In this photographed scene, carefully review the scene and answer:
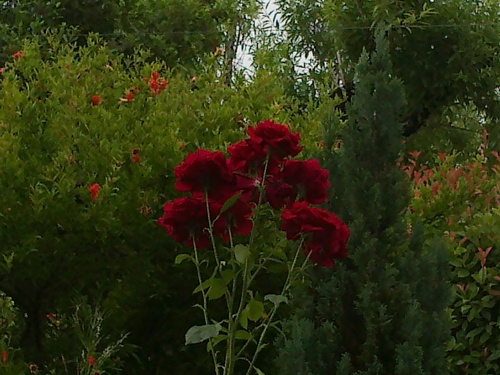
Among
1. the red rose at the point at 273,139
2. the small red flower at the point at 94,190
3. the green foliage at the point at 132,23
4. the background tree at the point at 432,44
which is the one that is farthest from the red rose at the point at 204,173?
the green foliage at the point at 132,23

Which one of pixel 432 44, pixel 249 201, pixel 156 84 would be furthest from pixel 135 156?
pixel 432 44

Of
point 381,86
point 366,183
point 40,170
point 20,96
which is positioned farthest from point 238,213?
point 20,96

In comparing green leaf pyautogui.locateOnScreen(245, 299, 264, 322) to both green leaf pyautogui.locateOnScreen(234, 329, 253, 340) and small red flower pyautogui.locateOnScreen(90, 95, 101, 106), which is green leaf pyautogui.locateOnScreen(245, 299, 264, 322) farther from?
small red flower pyautogui.locateOnScreen(90, 95, 101, 106)

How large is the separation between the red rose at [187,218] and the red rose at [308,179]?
34cm

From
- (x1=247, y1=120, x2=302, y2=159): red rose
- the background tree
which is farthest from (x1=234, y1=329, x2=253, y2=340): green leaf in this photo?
the background tree

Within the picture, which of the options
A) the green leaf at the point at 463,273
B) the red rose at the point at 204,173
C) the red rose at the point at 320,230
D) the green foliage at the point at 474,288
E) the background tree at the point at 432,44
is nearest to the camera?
the red rose at the point at 320,230

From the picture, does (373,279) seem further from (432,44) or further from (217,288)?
(432,44)

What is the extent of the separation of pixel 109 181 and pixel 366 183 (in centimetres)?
172

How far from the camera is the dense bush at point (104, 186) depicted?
4.50 metres

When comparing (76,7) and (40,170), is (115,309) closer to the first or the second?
(40,170)

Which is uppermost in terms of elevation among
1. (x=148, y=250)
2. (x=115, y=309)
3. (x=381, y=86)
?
(x=381, y=86)

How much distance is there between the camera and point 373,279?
10.6 feet

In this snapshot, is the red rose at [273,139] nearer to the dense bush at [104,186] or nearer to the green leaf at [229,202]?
the green leaf at [229,202]

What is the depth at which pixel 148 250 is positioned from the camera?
4.78 metres
